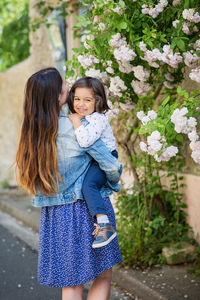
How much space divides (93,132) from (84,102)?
9.6 inches

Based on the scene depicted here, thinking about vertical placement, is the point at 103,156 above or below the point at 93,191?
above

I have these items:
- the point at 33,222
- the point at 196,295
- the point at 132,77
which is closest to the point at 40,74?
the point at 132,77

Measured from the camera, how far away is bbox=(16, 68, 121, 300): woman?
2068 mm

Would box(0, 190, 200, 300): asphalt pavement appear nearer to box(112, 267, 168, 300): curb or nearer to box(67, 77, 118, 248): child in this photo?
box(112, 267, 168, 300): curb

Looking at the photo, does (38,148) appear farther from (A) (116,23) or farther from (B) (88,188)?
(A) (116,23)

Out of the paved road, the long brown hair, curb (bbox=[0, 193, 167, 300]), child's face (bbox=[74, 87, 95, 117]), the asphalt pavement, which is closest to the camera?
the long brown hair

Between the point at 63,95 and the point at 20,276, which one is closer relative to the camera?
the point at 63,95

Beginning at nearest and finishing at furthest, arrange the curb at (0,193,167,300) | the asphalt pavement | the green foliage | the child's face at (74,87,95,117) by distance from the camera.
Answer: the child's face at (74,87,95,117) → the asphalt pavement → the curb at (0,193,167,300) → the green foliage

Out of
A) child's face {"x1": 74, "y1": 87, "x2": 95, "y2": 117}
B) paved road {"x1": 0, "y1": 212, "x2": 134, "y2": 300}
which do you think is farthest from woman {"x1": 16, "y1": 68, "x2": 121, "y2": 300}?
paved road {"x1": 0, "y1": 212, "x2": 134, "y2": 300}

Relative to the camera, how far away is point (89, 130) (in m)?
2.07

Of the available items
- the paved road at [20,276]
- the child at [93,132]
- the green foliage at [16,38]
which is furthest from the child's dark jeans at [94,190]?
the green foliage at [16,38]

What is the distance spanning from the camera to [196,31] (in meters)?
2.66

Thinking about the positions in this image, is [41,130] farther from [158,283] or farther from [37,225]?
[37,225]

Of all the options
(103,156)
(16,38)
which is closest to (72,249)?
(103,156)
